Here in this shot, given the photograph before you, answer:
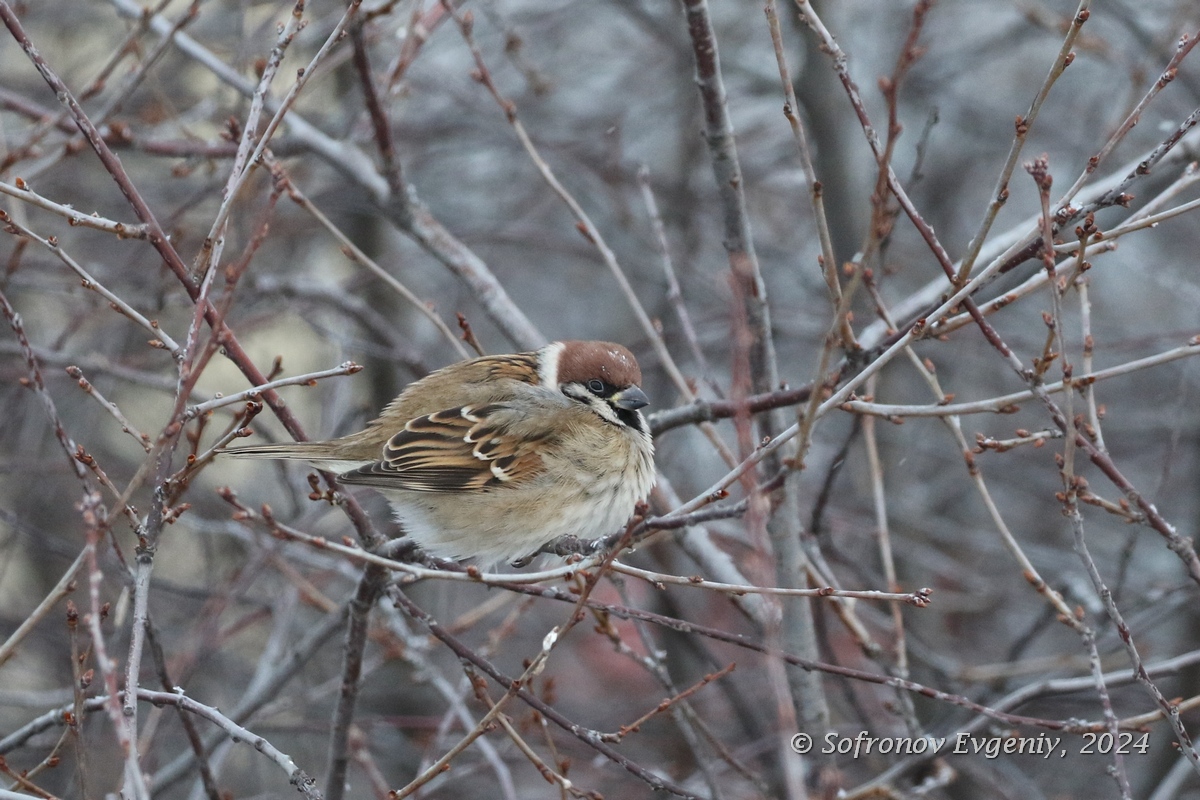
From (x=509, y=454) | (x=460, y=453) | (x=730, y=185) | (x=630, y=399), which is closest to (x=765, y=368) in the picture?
(x=630, y=399)

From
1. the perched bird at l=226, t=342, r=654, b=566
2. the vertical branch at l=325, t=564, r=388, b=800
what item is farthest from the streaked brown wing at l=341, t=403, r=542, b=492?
the vertical branch at l=325, t=564, r=388, b=800

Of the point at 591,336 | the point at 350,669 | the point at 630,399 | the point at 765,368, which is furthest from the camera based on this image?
the point at 591,336

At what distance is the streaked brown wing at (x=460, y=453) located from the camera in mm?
4164

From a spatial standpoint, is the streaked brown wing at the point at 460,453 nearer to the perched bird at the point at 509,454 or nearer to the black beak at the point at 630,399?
the perched bird at the point at 509,454

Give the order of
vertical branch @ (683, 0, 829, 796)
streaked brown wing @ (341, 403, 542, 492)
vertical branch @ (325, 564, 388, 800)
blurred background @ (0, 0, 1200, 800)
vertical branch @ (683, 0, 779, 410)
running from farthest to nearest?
blurred background @ (0, 0, 1200, 800)
streaked brown wing @ (341, 403, 542, 492)
vertical branch @ (683, 0, 829, 796)
vertical branch @ (683, 0, 779, 410)
vertical branch @ (325, 564, 388, 800)

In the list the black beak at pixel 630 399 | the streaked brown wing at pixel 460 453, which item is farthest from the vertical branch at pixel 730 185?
the streaked brown wing at pixel 460 453

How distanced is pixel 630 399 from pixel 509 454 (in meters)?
0.50

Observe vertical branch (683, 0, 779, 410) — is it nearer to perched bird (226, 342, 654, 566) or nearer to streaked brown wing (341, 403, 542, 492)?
perched bird (226, 342, 654, 566)

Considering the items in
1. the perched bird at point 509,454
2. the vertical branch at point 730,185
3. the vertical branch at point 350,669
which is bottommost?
the vertical branch at point 350,669

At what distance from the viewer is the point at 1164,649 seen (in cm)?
740

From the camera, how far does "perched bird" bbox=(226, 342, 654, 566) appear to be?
13.7 ft

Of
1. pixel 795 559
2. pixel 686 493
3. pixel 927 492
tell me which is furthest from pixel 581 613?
pixel 927 492

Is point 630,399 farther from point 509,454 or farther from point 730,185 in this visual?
point 730,185

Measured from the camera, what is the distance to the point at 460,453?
4.29m
